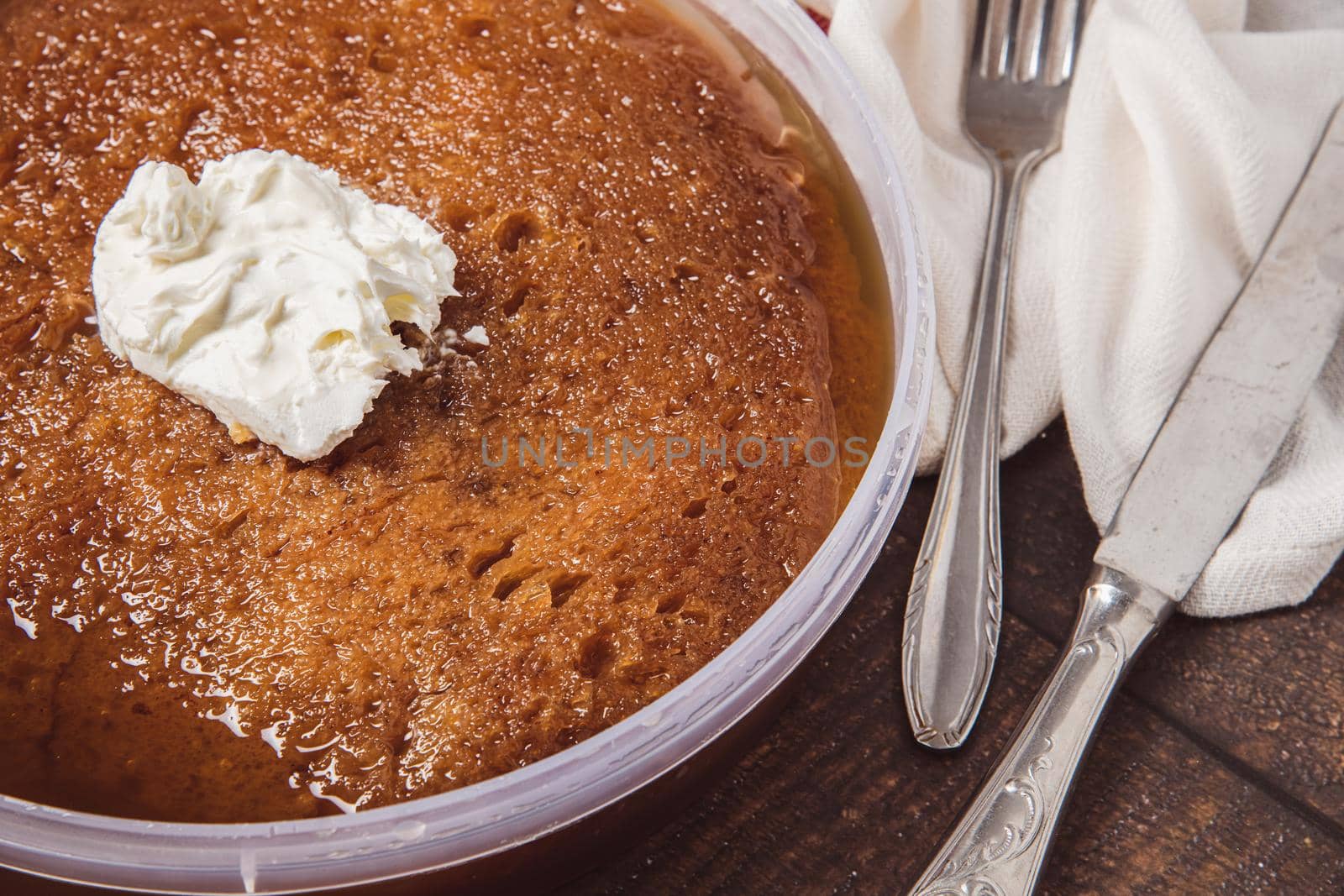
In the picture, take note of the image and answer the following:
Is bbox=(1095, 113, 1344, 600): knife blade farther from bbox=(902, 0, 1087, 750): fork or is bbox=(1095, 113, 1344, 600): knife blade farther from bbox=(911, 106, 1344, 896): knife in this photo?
bbox=(902, 0, 1087, 750): fork

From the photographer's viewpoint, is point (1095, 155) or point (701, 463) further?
point (1095, 155)

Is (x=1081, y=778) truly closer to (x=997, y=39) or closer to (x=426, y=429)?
(x=426, y=429)

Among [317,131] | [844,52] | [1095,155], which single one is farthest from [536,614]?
[1095,155]

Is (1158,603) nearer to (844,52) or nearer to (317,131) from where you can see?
(844,52)

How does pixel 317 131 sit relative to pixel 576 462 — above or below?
above

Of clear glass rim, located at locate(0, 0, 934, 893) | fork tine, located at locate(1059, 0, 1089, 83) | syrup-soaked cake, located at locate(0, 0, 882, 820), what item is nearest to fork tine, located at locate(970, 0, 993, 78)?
fork tine, located at locate(1059, 0, 1089, 83)

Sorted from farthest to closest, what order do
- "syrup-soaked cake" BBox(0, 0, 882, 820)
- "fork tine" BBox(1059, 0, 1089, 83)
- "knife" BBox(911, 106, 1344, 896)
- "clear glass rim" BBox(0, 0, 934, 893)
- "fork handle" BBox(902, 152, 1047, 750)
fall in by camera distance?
1. "fork tine" BBox(1059, 0, 1089, 83)
2. "fork handle" BBox(902, 152, 1047, 750)
3. "knife" BBox(911, 106, 1344, 896)
4. "syrup-soaked cake" BBox(0, 0, 882, 820)
5. "clear glass rim" BBox(0, 0, 934, 893)
